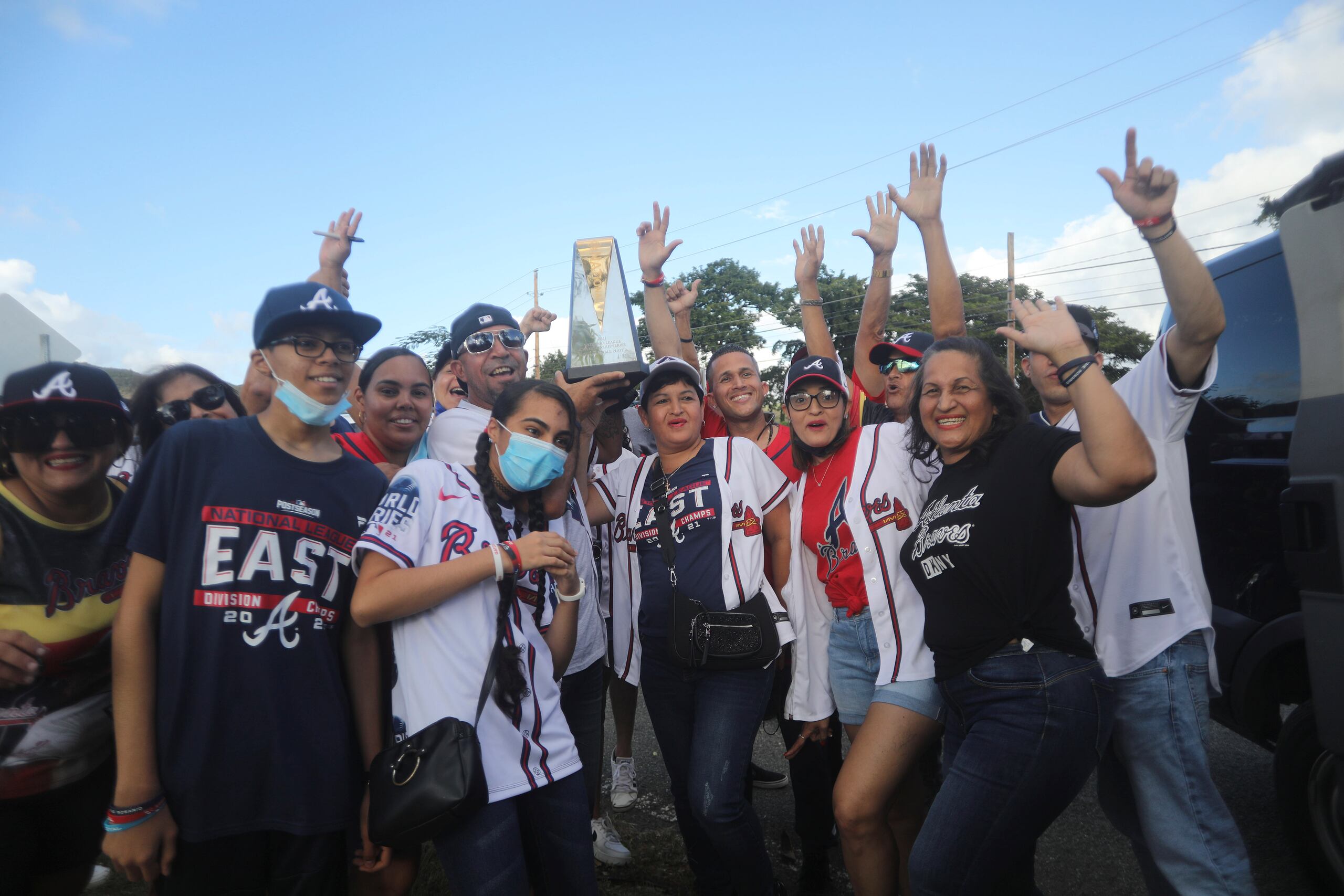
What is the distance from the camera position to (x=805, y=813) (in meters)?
3.34

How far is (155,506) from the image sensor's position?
6.48 feet

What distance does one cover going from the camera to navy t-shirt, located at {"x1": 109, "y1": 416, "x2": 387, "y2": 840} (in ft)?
6.36

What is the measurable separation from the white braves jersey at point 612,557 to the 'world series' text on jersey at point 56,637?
1.76m

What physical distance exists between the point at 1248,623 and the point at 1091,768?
5.35ft

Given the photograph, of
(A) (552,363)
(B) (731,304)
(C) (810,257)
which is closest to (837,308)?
(B) (731,304)

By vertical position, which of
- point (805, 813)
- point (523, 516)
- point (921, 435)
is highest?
point (921, 435)

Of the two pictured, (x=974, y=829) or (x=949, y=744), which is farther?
(x=949, y=744)

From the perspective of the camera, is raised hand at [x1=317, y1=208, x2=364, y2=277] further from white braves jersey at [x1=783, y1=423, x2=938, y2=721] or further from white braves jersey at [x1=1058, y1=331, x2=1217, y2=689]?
white braves jersey at [x1=1058, y1=331, x2=1217, y2=689]

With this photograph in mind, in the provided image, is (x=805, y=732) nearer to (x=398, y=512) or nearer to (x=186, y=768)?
(x=398, y=512)

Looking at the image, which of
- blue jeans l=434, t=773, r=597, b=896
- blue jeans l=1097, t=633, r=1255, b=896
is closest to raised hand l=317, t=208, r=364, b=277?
blue jeans l=434, t=773, r=597, b=896

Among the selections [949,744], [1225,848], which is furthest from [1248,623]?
[949,744]

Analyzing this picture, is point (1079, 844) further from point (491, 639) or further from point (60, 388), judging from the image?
point (60, 388)

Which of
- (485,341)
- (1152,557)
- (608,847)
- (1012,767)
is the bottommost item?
(608,847)

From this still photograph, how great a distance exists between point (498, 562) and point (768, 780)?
120 inches
